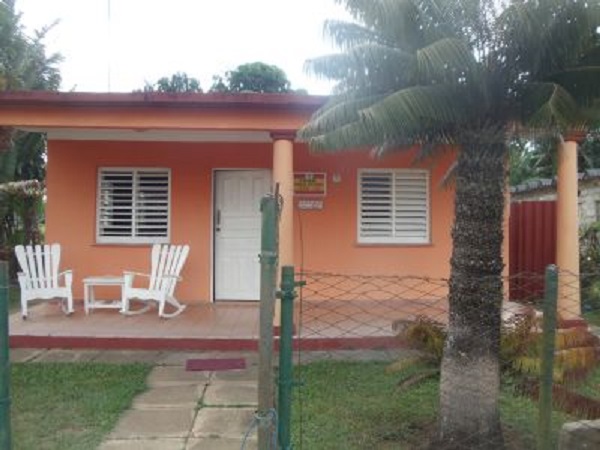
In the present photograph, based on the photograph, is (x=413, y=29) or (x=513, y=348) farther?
(x=513, y=348)

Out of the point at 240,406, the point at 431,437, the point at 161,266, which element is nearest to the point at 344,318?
the point at 161,266

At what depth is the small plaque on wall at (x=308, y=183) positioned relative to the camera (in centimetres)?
1054

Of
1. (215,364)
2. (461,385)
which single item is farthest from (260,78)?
(461,385)

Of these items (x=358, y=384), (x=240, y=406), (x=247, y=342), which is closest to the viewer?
(x=240, y=406)

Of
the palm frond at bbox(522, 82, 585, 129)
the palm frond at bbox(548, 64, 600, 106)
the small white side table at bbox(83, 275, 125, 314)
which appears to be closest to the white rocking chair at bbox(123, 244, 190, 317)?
the small white side table at bbox(83, 275, 125, 314)

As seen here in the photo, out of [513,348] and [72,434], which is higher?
[513,348]

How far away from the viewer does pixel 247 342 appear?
25.7 feet

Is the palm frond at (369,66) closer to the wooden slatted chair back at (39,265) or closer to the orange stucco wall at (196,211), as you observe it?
the orange stucco wall at (196,211)

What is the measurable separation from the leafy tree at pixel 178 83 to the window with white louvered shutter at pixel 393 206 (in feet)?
60.7

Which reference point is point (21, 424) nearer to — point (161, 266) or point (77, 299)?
point (161, 266)

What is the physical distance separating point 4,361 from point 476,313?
285 centimetres

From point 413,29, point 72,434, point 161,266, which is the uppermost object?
point 413,29

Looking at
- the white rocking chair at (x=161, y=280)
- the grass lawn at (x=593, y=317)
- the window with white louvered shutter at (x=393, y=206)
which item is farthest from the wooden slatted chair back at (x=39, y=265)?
the grass lawn at (x=593, y=317)

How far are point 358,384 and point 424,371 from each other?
1.06 metres
